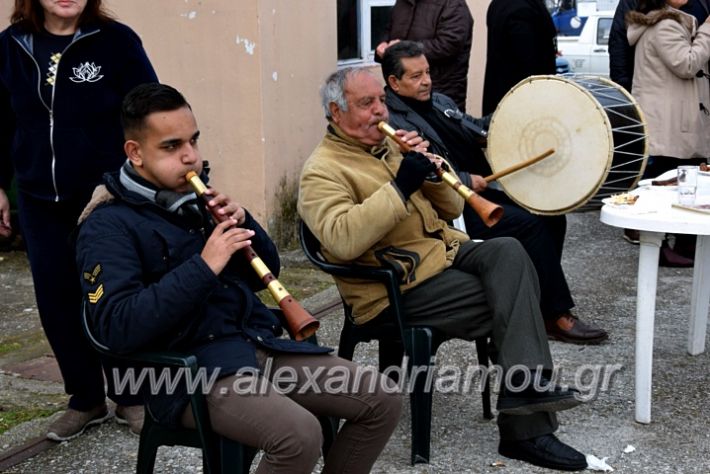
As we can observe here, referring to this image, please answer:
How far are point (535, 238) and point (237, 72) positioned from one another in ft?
7.65

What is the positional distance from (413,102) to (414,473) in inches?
65.1

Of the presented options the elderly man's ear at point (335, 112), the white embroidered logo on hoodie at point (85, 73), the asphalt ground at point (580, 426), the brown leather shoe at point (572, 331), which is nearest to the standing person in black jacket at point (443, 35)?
the asphalt ground at point (580, 426)

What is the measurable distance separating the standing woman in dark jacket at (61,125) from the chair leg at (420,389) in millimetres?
921

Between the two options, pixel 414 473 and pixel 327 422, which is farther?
pixel 414 473

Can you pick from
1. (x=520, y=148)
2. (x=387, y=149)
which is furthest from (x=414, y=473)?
(x=520, y=148)

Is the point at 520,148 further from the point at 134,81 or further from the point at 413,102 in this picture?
the point at 134,81

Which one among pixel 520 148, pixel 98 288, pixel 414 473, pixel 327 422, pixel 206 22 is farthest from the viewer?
pixel 206 22

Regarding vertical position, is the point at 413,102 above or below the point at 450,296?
above

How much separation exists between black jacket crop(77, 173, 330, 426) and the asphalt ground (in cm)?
85

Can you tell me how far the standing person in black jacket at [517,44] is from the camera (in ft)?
16.5

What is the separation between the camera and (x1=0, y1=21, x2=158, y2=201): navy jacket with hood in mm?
3543

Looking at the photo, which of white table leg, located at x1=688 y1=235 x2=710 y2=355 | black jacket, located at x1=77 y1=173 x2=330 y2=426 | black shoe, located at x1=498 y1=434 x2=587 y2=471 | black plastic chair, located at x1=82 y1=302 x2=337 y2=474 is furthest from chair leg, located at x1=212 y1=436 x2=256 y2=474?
white table leg, located at x1=688 y1=235 x2=710 y2=355

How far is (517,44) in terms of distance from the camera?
198 inches

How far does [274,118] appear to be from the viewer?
247 inches
